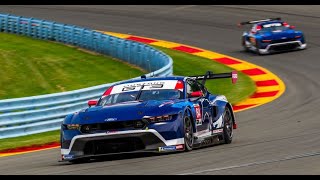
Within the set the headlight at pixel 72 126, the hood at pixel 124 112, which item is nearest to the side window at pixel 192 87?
the hood at pixel 124 112

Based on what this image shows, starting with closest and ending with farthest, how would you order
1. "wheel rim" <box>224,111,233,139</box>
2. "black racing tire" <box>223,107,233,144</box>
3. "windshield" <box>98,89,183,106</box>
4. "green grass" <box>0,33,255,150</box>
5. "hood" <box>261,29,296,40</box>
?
"windshield" <box>98,89,183,106</box> → "black racing tire" <box>223,107,233,144</box> → "wheel rim" <box>224,111,233,139</box> → "green grass" <box>0,33,255,150</box> → "hood" <box>261,29,296,40</box>

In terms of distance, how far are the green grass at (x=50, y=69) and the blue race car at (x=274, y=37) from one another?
522 cm

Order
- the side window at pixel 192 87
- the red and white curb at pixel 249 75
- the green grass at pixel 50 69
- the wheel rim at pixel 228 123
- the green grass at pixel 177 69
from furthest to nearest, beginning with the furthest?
Result: the green grass at pixel 50 69 < the green grass at pixel 177 69 < the red and white curb at pixel 249 75 < the wheel rim at pixel 228 123 < the side window at pixel 192 87

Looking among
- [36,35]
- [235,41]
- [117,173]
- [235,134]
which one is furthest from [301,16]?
[117,173]

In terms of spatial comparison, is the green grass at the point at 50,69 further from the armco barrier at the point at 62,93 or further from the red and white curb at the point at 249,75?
the red and white curb at the point at 249,75

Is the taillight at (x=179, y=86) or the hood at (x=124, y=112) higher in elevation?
the hood at (x=124, y=112)

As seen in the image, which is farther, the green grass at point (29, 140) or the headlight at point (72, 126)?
the green grass at point (29, 140)

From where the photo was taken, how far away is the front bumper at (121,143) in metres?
12.1

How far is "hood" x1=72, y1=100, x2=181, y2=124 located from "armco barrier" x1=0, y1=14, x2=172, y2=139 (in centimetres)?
561

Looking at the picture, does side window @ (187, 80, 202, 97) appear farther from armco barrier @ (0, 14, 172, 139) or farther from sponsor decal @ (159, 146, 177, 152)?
armco barrier @ (0, 14, 172, 139)

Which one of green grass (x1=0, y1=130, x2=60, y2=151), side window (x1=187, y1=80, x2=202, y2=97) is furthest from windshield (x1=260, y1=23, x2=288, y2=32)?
side window (x1=187, y1=80, x2=202, y2=97)

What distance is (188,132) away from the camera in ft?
41.8

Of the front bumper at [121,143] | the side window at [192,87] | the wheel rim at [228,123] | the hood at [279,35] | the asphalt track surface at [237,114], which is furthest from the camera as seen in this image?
the hood at [279,35]

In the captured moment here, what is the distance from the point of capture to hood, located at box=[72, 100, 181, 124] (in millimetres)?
12250
